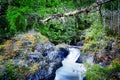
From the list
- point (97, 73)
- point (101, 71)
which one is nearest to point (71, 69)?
point (97, 73)

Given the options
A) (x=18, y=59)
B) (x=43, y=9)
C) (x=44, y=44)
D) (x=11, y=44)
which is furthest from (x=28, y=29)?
(x=43, y=9)

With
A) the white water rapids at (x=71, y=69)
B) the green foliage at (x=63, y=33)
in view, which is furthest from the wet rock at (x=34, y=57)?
the green foliage at (x=63, y=33)

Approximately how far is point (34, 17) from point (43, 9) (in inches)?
51.2

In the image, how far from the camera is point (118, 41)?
368 inches

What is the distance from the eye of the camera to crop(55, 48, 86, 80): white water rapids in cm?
1330

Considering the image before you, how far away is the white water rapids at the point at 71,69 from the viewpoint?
43.7 ft

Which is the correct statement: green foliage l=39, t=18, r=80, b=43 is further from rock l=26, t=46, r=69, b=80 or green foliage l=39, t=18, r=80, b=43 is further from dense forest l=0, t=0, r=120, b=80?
rock l=26, t=46, r=69, b=80

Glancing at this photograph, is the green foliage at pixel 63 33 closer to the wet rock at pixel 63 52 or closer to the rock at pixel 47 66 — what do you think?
the wet rock at pixel 63 52

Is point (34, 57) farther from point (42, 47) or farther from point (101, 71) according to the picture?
point (101, 71)

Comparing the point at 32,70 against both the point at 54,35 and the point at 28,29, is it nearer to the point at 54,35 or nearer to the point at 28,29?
the point at 28,29

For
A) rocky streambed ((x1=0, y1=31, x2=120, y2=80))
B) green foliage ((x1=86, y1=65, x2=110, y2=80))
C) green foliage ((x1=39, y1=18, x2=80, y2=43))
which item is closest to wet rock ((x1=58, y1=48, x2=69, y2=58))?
green foliage ((x1=39, y1=18, x2=80, y2=43))

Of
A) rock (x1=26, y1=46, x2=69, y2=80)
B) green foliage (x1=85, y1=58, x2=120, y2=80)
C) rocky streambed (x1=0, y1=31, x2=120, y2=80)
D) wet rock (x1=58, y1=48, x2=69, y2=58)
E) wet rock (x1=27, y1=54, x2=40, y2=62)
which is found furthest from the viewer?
wet rock (x1=58, y1=48, x2=69, y2=58)

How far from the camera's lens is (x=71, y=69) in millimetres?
14438

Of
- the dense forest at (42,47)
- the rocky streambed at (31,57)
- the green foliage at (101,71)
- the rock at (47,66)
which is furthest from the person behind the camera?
the rock at (47,66)
